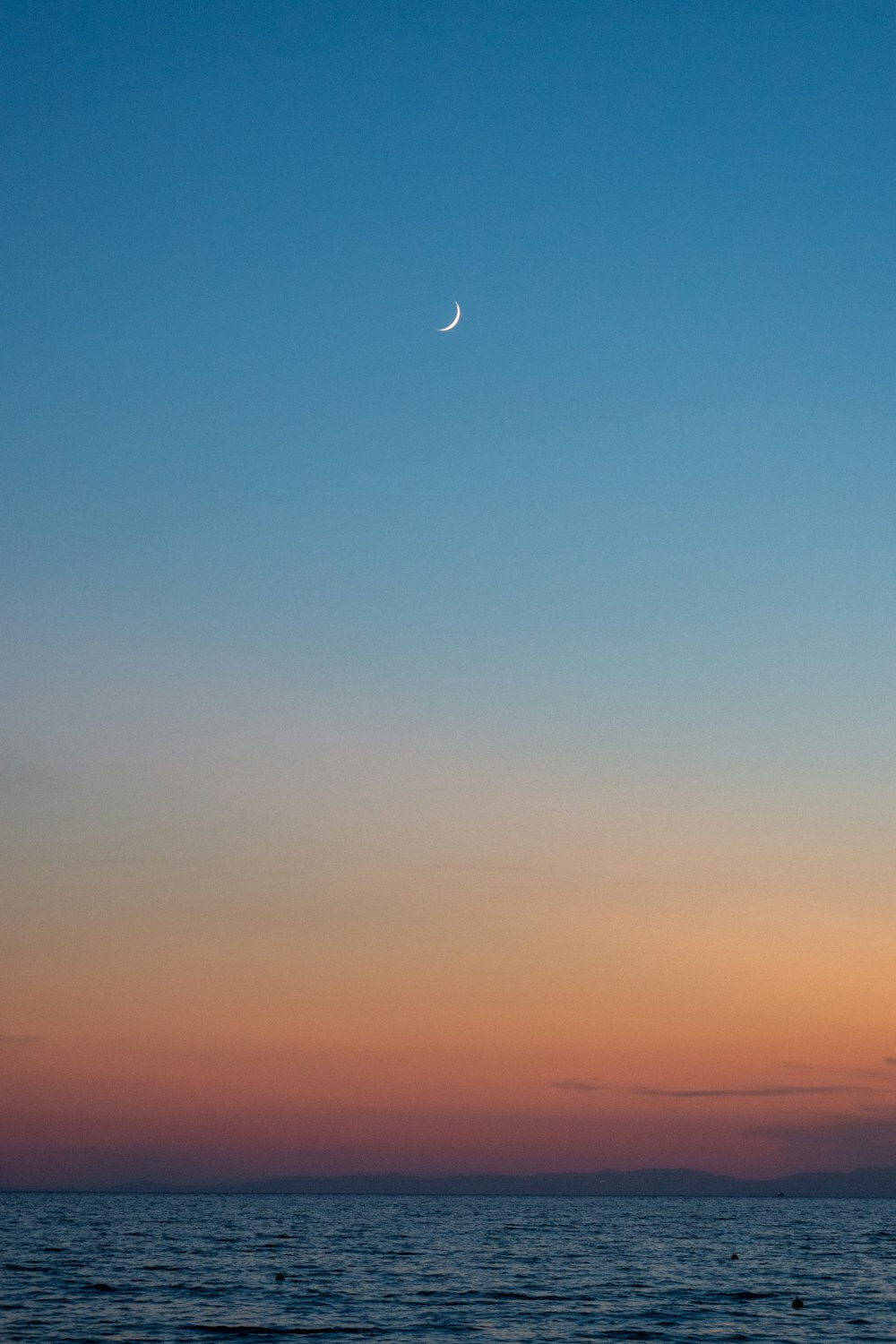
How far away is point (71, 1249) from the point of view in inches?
5123

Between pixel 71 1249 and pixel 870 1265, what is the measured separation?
269 ft

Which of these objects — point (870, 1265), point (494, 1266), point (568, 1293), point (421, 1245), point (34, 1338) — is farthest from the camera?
→ point (421, 1245)

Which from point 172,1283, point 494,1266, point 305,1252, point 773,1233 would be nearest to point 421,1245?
point 305,1252

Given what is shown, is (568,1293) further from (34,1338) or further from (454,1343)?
(34,1338)

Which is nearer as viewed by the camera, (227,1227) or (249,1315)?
(249,1315)

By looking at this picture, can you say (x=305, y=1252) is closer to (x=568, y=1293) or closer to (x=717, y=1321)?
(x=568, y=1293)

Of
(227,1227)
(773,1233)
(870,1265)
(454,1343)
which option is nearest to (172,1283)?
(454,1343)

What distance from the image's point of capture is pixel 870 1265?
404 feet

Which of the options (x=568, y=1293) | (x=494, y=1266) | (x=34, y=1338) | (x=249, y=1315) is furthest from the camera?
(x=494, y=1266)

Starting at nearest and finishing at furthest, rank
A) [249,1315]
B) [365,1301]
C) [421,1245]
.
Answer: [249,1315] < [365,1301] < [421,1245]

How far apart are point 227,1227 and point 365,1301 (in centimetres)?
12783

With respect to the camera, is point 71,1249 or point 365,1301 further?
point 71,1249

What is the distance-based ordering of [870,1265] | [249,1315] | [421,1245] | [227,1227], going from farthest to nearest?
[227,1227] → [421,1245] → [870,1265] → [249,1315]

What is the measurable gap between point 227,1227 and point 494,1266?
320ft
